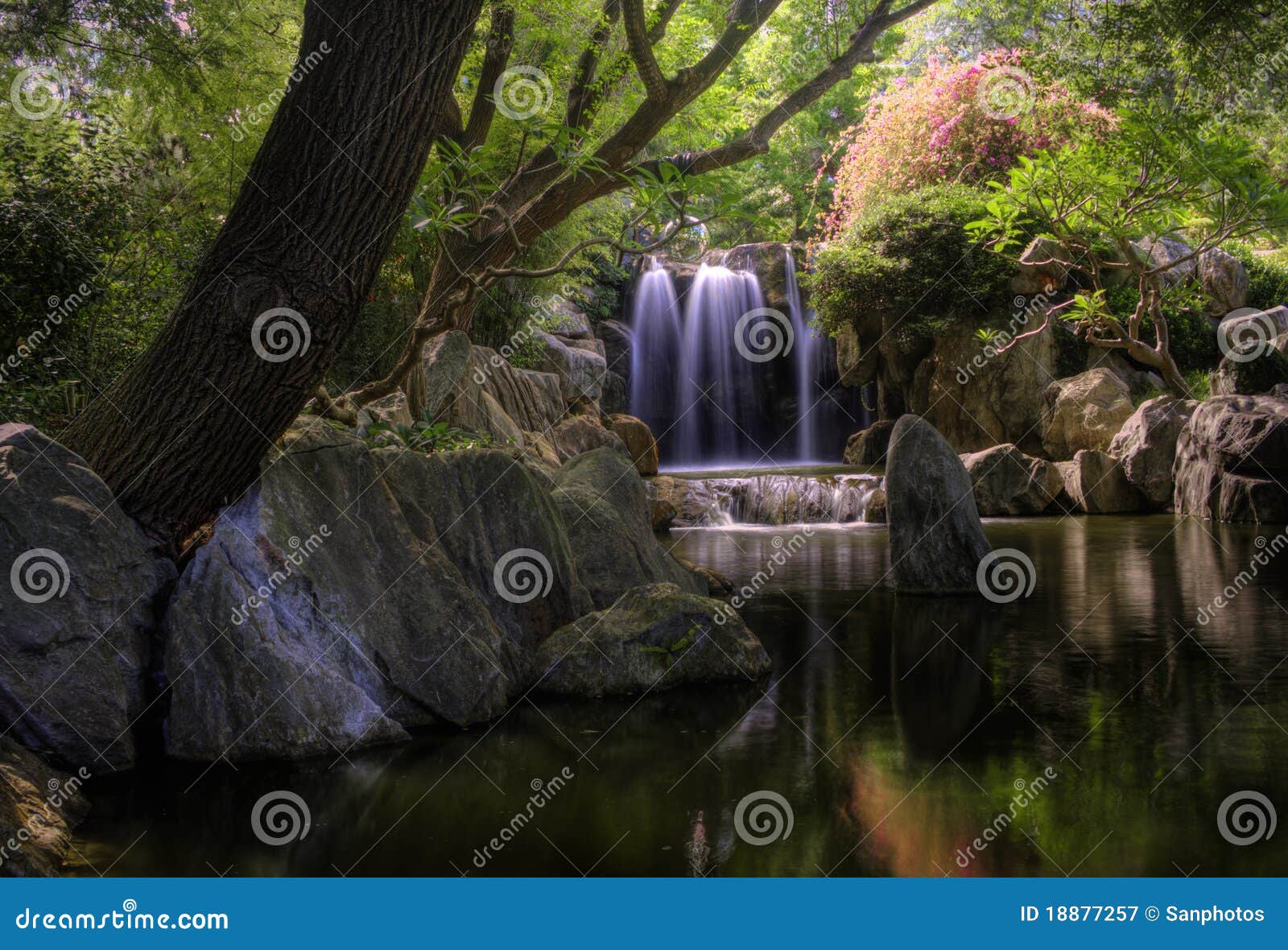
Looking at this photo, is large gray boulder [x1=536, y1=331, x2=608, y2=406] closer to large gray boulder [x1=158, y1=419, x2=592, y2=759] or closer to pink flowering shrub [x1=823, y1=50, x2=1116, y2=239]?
pink flowering shrub [x1=823, y1=50, x2=1116, y2=239]

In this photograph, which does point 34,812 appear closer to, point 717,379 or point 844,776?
point 844,776

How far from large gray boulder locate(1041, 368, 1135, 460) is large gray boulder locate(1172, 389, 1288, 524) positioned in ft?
6.99

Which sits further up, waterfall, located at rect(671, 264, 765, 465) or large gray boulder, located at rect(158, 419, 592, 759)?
waterfall, located at rect(671, 264, 765, 465)

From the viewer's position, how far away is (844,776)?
419cm

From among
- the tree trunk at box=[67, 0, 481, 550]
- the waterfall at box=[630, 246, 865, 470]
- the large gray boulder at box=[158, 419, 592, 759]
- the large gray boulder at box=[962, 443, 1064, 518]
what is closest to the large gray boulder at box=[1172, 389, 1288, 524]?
the large gray boulder at box=[962, 443, 1064, 518]

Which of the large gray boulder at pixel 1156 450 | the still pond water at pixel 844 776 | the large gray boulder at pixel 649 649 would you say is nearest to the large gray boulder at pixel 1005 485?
the large gray boulder at pixel 1156 450

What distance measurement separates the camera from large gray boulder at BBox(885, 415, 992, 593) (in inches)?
323

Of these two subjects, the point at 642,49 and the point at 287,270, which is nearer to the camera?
the point at 287,270

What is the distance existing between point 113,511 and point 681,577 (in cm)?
420

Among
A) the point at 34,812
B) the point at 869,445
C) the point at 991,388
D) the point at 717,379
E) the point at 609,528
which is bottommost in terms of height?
the point at 34,812

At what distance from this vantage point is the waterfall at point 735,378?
22203mm

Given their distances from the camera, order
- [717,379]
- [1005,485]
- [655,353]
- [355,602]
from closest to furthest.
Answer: [355,602] < [1005,485] < [717,379] < [655,353]

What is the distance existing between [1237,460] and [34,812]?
548 inches

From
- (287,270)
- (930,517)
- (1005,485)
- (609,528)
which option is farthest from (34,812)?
(1005,485)
